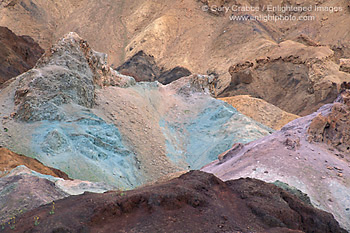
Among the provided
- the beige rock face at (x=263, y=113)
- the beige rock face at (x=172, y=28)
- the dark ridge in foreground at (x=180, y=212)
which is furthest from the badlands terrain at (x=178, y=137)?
the beige rock face at (x=172, y=28)

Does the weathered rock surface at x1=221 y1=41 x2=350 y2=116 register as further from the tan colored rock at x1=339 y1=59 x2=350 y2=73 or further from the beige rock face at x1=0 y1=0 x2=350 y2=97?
the beige rock face at x1=0 y1=0 x2=350 y2=97

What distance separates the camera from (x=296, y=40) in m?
46.4

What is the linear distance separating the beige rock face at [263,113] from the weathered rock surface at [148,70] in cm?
1905

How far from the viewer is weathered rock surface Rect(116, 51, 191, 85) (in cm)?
4984

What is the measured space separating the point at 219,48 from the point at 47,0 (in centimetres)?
3040

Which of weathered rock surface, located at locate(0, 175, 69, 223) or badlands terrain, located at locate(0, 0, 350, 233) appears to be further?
weathered rock surface, located at locate(0, 175, 69, 223)

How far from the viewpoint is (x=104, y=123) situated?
1855cm

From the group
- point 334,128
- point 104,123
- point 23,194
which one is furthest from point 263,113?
→ point 23,194

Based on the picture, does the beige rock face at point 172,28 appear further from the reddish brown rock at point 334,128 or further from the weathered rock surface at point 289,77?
the reddish brown rock at point 334,128

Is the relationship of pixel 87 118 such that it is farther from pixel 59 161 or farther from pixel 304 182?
pixel 304 182

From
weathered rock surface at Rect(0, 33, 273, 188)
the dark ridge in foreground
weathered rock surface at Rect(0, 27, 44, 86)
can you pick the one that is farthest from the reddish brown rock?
A: weathered rock surface at Rect(0, 27, 44, 86)

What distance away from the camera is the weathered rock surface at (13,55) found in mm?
31177

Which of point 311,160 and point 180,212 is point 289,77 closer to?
point 311,160

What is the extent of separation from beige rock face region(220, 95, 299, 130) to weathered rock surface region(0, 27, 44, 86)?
18.5 meters
